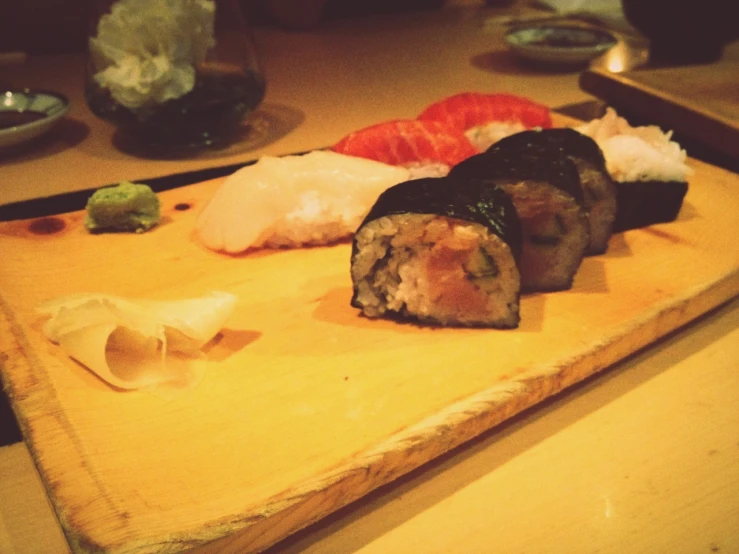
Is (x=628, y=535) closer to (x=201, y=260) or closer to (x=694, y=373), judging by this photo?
(x=694, y=373)

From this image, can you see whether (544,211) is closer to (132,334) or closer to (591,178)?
(591,178)

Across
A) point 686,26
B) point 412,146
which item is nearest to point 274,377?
point 412,146

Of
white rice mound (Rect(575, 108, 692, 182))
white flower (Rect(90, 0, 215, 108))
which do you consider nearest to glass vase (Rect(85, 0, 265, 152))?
white flower (Rect(90, 0, 215, 108))

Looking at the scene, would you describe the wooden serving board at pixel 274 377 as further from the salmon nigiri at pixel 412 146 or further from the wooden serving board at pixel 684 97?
the wooden serving board at pixel 684 97

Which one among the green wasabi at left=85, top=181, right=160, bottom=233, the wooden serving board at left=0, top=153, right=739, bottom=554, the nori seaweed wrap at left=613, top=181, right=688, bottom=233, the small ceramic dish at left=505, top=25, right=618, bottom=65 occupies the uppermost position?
the small ceramic dish at left=505, top=25, right=618, bottom=65

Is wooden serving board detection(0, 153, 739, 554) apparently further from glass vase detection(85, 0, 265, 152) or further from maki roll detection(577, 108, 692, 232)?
glass vase detection(85, 0, 265, 152)

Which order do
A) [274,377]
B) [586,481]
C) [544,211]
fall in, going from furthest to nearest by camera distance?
[544,211] → [274,377] → [586,481]
